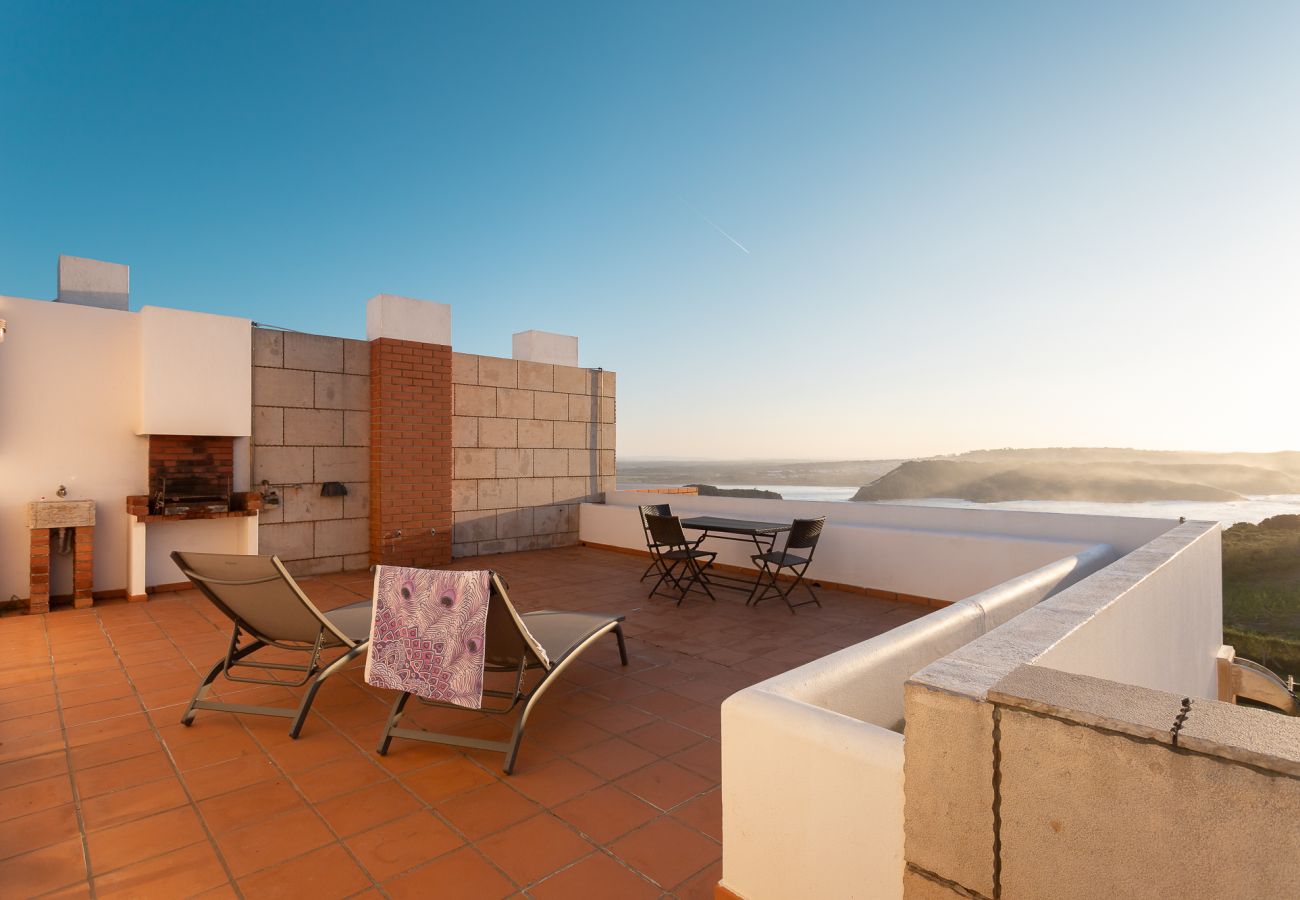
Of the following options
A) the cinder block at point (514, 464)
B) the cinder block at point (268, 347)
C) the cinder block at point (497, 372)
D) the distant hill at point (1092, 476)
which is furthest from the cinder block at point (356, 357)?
the distant hill at point (1092, 476)

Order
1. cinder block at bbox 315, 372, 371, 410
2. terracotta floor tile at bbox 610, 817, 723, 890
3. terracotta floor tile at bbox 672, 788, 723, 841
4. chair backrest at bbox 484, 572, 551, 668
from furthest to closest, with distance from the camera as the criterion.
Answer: cinder block at bbox 315, 372, 371, 410
chair backrest at bbox 484, 572, 551, 668
terracotta floor tile at bbox 672, 788, 723, 841
terracotta floor tile at bbox 610, 817, 723, 890

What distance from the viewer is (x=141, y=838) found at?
2082 mm

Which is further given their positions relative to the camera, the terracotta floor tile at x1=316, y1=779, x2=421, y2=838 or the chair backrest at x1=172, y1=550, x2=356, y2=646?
the chair backrest at x1=172, y1=550, x2=356, y2=646

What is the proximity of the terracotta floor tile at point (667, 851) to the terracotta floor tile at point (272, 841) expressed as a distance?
1.01 metres

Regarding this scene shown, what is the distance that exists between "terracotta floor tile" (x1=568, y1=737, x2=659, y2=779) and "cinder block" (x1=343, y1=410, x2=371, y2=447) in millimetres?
5340

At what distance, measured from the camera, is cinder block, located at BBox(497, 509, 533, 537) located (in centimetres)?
818

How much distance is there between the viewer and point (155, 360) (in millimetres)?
5484

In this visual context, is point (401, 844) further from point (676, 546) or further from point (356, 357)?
point (356, 357)

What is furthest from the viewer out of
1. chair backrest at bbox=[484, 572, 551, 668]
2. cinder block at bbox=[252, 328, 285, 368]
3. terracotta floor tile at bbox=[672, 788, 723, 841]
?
cinder block at bbox=[252, 328, 285, 368]

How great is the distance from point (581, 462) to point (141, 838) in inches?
279

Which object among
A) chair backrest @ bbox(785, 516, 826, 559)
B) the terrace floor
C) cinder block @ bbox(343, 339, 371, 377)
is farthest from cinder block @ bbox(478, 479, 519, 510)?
chair backrest @ bbox(785, 516, 826, 559)

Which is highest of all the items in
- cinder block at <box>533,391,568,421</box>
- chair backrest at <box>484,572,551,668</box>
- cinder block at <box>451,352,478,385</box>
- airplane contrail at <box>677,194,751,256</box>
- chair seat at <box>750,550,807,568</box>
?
airplane contrail at <box>677,194,751,256</box>

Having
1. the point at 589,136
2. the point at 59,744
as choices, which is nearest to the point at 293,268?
the point at 589,136

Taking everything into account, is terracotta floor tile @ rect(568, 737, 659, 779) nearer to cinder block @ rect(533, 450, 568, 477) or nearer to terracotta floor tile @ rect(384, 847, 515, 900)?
terracotta floor tile @ rect(384, 847, 515, 900)
